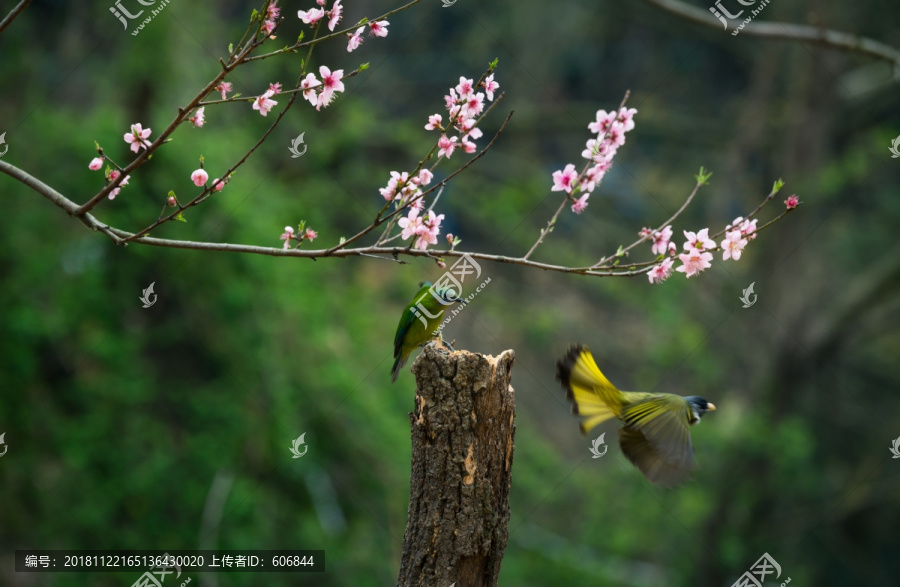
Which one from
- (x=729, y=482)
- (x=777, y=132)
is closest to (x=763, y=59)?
(x=777, y=132)

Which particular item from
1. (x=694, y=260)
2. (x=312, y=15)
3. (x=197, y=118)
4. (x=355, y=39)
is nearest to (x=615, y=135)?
(x=694, y=260)

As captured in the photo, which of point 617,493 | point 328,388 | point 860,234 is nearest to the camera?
point 328,388

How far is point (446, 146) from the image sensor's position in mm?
2316

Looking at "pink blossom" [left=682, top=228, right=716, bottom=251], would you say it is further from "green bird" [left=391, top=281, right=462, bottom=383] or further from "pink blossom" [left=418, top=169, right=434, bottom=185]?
"green bird" [left=391, top=281, right=462, bottom=383]

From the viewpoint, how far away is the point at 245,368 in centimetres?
571

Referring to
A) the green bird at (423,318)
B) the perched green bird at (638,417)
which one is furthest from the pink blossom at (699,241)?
the green bird at (423,318)

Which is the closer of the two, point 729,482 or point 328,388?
point 328,388

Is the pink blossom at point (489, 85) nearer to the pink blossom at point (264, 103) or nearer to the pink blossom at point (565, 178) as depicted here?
the pink blossom at point (565, 178)

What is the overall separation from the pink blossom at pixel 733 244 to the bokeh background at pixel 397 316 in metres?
3.59

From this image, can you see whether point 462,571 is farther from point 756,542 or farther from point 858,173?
point 858,173

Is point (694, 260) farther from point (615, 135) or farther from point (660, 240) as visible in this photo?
point (615, 135)

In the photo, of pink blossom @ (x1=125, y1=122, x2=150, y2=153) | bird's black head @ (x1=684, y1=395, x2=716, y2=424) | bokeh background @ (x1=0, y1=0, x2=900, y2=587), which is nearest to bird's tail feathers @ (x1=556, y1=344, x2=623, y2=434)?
bird's black head @ (x1=684, y1=395, x2=716, y2=424)

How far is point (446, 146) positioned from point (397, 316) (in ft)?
19.9

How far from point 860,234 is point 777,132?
200 cm
